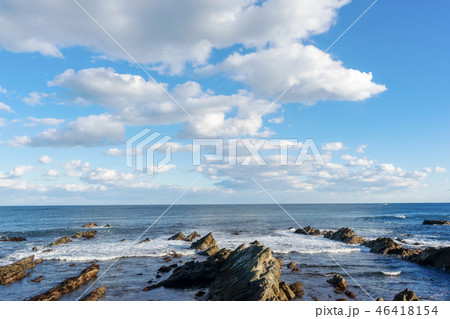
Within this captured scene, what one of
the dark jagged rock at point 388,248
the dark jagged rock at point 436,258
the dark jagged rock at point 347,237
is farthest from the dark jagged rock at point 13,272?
the dark jagged rock at point 347,237

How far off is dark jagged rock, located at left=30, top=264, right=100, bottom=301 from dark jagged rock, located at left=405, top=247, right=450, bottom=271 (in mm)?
35086

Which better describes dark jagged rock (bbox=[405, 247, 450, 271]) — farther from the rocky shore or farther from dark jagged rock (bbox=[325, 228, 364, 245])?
dark jagged rock (bbox=[325, 228, 364, 245])

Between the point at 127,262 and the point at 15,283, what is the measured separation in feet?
34.7

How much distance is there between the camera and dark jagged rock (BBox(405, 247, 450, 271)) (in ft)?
93.5

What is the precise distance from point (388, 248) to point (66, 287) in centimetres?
3761

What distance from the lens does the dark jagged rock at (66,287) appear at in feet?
62.6

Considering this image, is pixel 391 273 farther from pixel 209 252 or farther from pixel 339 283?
pixel 209 252

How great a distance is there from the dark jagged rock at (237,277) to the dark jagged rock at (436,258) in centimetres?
2094

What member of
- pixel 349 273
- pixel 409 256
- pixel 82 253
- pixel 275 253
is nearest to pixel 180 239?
pixel 82 253

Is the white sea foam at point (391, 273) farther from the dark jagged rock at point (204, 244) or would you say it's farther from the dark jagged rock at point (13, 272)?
the dark jagged rock at point (13, 272)

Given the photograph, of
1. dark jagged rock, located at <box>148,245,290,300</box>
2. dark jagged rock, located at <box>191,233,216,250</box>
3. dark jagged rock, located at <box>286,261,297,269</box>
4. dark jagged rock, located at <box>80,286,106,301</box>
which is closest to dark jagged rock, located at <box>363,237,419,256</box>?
dark jagged rock, located at <box>286,261,297,269</box>
